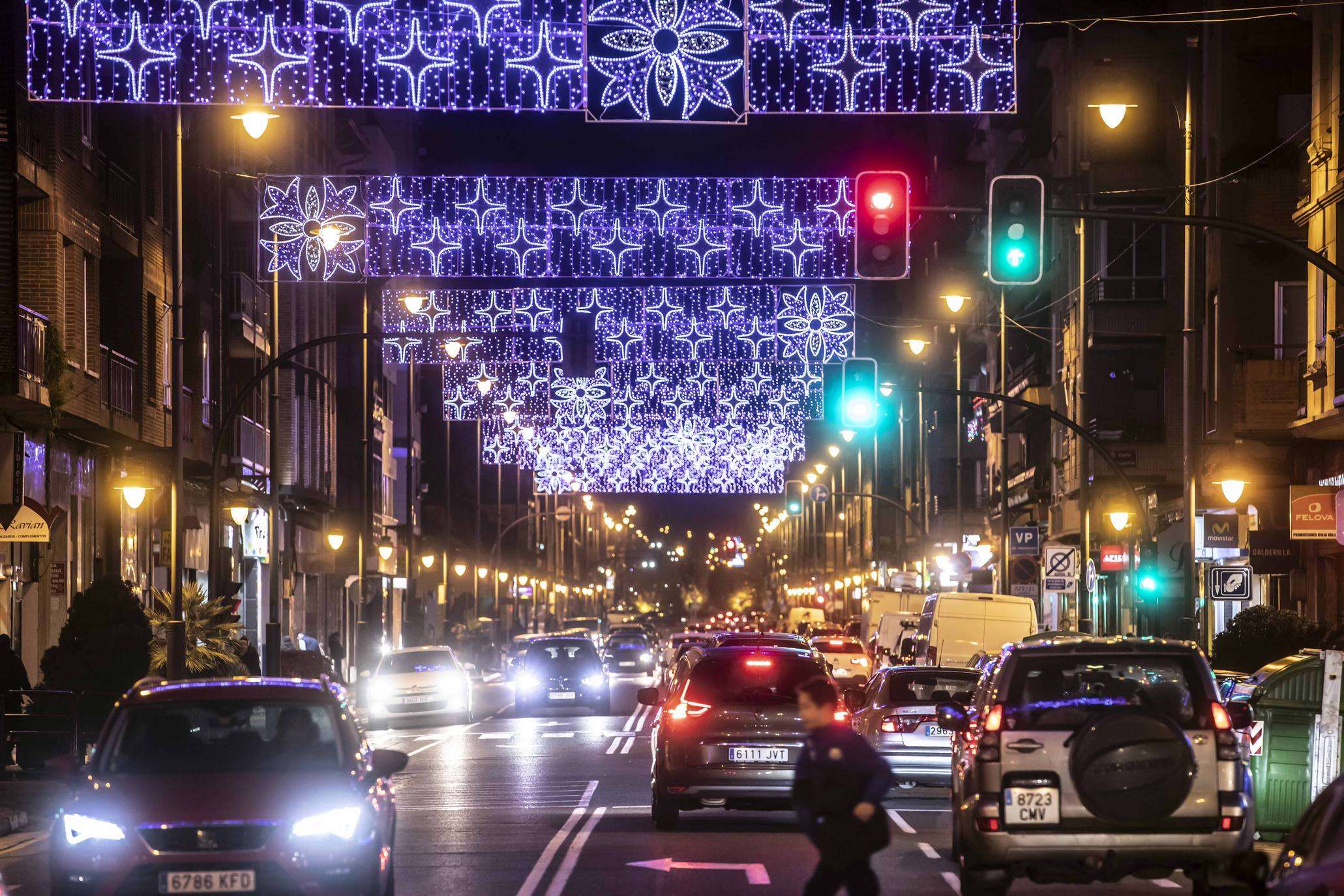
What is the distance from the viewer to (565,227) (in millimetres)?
35906

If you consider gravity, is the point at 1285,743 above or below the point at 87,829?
below

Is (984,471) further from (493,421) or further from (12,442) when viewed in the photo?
(12,442)

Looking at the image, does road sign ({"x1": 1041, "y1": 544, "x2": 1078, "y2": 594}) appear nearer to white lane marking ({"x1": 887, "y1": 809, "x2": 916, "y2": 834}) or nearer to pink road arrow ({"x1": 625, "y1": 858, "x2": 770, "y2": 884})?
white lane marking ({"x1": 887, "y1": 809, "x2": 916, "y2": 834})

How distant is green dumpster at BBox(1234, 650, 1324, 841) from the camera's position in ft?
59.5

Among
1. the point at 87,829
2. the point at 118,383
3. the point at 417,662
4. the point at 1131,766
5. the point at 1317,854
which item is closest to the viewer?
the point at 1317,854

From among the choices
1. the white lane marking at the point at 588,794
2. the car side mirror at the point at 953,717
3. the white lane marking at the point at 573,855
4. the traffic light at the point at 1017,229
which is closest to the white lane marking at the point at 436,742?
the white lane marking at the point at 588,794

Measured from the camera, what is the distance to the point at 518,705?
48.0m

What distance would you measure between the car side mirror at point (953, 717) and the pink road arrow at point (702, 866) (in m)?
1.73

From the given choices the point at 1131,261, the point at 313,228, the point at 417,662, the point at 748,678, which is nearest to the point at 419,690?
the point at 417,662

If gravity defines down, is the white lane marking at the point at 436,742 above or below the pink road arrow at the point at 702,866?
below

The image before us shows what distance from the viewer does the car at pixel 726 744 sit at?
1959 cm

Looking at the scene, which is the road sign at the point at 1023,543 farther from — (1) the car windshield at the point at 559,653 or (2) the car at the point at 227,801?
(2) the car at the point at 227,801

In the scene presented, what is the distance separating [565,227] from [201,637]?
29.3 feet

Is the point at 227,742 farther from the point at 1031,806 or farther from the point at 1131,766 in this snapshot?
the point at 1131,766
